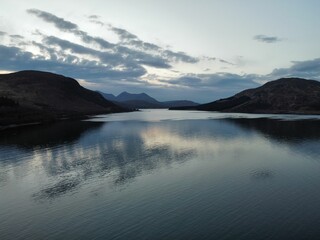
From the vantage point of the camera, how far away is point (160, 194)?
3278 centimetres

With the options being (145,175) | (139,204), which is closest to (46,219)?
(139,204)

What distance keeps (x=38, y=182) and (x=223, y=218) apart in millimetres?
23712

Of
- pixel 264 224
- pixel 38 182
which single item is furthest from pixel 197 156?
pixel 264 224

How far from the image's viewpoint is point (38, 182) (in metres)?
38.6

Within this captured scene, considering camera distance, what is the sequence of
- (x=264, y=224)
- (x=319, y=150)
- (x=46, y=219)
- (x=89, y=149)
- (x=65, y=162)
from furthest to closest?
1. (x=89, y=149)
2. (x=319, y=150)
3. (x=65, y=162)
4. (x=46, y=219)
5. (x=264, y=224)

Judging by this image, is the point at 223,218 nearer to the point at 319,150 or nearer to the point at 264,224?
the point at 264,224

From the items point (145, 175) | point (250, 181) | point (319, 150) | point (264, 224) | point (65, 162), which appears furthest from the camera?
point (319, 150)

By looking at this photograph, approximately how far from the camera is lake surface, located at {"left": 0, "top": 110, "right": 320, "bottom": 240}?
23.6m

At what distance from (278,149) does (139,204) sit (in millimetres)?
43050

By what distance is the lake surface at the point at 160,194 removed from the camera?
77.6 feet

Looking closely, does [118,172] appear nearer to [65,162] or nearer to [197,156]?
[65,162]

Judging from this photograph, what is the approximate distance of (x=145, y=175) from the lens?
41.3 meters

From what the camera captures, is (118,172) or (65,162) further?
(65,162)

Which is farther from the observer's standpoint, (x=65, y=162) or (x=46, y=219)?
(x=65, y=162)
